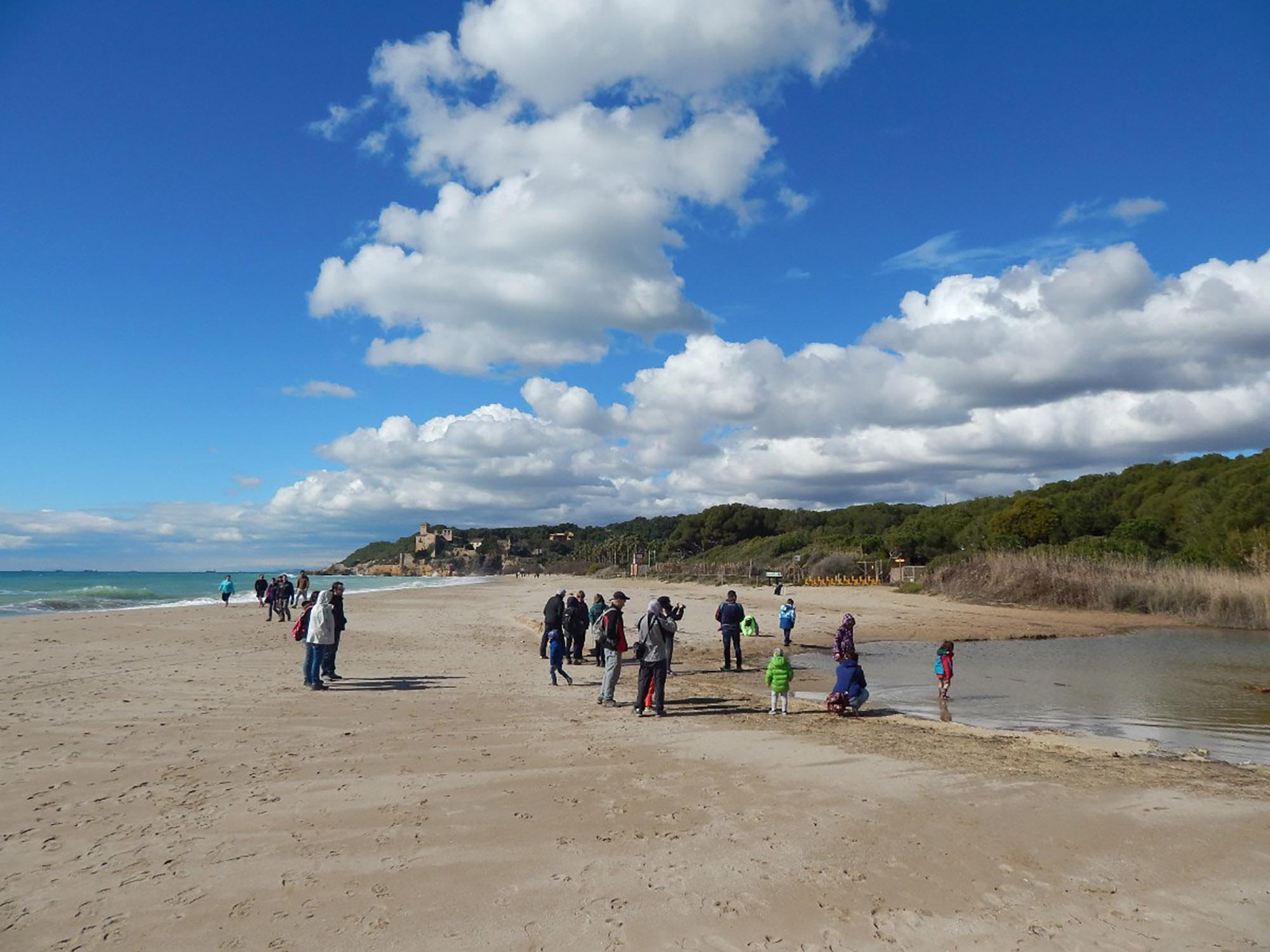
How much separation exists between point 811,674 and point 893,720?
237 inches

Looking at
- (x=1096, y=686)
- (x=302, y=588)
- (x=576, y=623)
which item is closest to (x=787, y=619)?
(x=576, y=623)

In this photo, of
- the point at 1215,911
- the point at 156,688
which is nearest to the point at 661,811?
the point at 1215,911

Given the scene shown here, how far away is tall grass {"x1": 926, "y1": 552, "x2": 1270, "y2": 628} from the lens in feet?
110

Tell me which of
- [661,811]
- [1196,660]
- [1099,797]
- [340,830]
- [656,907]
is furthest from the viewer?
[1196,660]

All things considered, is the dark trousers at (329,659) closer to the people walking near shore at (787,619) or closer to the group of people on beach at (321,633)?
the group of people on beach at (321,633)

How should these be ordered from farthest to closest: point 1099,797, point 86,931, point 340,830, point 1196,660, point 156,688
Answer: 1. point 1196,660
2. point 156,688
3. point 1099,797
4. point 340,830
5. point 86,931

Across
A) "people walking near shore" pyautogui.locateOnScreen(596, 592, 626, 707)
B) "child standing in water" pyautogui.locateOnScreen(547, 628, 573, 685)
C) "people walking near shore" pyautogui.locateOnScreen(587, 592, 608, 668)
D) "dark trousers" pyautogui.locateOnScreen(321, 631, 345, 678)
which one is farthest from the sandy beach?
"people walking near shore" pyautogui.locateOnScreen(587, 592, 608, 668)

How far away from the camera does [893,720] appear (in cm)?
1204

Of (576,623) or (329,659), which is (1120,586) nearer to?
(576,623)

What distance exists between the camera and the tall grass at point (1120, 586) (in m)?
33.5

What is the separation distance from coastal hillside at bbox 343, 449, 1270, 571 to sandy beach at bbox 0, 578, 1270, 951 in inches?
1490

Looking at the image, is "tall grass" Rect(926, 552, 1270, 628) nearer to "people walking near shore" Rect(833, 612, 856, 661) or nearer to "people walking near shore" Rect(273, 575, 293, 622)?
"people walking near shore" Rect(833, 612, 856, 661)

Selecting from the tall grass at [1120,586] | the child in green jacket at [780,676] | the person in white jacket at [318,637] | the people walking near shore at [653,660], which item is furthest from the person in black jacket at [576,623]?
the tall grass at [1120,586]

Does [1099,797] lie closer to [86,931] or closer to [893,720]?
[893,720]
